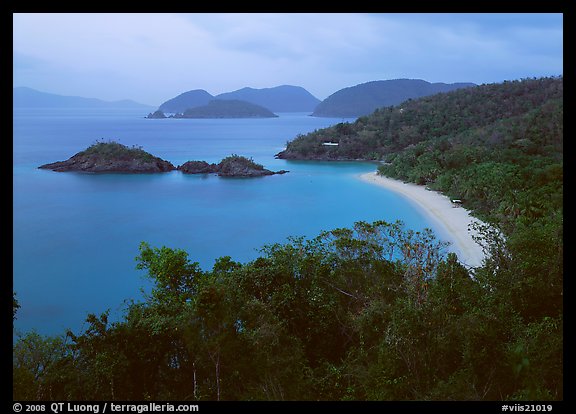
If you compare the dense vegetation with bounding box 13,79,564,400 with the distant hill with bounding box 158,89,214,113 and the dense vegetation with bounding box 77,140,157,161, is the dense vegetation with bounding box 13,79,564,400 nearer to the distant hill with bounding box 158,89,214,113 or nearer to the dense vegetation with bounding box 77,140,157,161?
the dense vegetation with bounding box 77,140,157,161

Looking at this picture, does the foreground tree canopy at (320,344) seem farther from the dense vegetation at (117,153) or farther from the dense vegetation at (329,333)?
the dense vegetation at (117,153)

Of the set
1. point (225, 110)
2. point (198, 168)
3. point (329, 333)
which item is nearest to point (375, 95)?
point (225, 110)

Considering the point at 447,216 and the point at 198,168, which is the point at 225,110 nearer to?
the point at 198,168

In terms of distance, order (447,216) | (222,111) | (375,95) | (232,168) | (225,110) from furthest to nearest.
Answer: (225,110) → (222,111) → (375,95) → (232,168) → (447,216)

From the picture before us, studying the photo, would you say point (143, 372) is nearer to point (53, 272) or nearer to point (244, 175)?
point (53, 272)

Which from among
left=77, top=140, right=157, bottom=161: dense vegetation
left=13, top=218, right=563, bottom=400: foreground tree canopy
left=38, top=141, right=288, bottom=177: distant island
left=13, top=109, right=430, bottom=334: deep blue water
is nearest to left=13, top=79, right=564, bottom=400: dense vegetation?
left=13, top=218, right=563, bottom=400: foreground tree canopy

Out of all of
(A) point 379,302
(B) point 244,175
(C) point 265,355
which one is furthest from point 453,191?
(C) point 265,355
